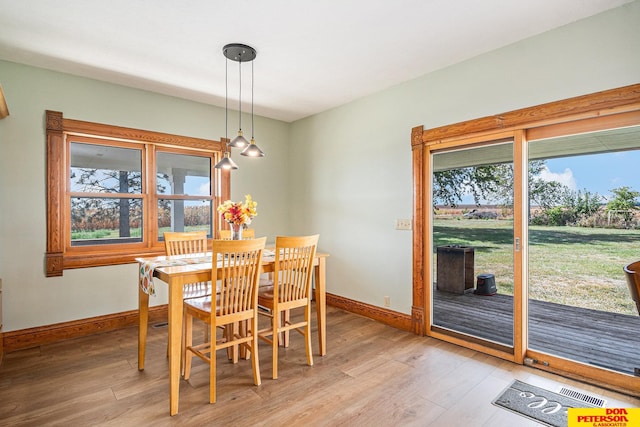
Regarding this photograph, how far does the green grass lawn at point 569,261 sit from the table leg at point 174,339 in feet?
9.16

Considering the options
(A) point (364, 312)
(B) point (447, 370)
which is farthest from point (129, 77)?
(B) point (447, 370)

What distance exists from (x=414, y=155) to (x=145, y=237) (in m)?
3.32

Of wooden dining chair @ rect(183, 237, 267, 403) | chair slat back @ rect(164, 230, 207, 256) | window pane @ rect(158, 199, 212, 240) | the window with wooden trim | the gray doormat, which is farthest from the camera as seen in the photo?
window pane @ rect(158, 199, 212, 240)

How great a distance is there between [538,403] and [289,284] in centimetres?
196

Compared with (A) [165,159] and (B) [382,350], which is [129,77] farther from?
(B) [382,350]

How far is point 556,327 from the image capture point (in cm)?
328

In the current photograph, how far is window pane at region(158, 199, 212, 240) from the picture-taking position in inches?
163

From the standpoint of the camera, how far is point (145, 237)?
3.98m

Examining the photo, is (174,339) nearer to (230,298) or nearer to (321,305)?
(230,298)

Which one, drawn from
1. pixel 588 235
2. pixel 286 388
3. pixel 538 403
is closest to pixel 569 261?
pixel 588 235

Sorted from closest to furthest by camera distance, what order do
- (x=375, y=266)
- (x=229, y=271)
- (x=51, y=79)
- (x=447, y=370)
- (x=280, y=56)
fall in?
1. (x=229, y=271)
2. (x=447, y=370)
3. (x=280, y=56)
4. (x=51, y=79)
5. (x=375, y=266)

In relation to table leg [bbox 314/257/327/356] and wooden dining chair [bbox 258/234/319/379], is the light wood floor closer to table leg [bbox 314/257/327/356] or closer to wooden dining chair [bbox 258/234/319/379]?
table leg [bbox 314/257/327/356]

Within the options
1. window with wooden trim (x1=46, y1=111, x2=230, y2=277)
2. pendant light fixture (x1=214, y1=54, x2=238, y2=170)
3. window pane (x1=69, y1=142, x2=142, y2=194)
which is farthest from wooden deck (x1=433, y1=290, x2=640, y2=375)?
window pane (x1=69, y1=142, x2=142, y2=194)

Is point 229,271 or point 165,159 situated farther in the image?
point 165,159
